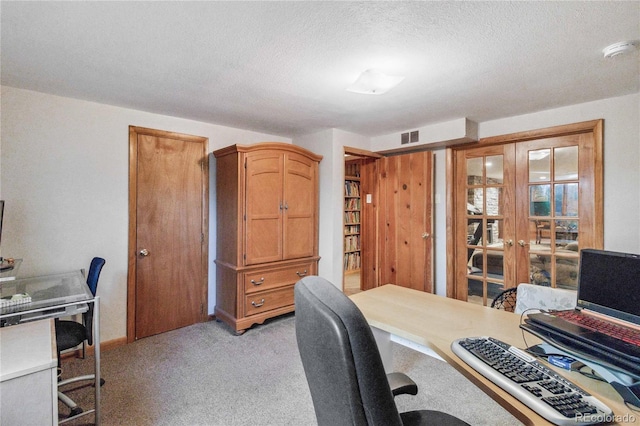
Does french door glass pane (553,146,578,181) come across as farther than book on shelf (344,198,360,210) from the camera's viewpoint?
No

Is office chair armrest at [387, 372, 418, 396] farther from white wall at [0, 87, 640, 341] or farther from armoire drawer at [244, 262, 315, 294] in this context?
white wall at [0, 87, 640, 341]

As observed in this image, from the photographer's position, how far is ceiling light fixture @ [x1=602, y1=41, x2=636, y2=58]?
1695 millimetres

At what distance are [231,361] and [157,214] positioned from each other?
5.48 ft

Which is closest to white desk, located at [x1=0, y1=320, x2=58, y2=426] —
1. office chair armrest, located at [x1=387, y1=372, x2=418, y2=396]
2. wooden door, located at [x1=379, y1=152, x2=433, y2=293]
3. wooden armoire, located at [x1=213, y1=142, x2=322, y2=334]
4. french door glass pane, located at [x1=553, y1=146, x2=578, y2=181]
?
office chair armrest, located at [x1=387, y1=372, x2=418, y2=396]

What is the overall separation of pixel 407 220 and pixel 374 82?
86.5 inches

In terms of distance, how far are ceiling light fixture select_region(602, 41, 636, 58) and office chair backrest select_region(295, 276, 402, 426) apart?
2.28 metres

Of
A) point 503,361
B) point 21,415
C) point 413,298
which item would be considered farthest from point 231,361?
point 503,361

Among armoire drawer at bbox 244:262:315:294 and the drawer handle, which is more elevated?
armoire drawer at bbox 244:262:315:294

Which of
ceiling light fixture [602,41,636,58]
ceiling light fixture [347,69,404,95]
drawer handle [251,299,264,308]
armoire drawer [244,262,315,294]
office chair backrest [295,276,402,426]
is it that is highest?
ceiling light fixture [602,41,636,58]

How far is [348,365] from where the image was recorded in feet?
1.88

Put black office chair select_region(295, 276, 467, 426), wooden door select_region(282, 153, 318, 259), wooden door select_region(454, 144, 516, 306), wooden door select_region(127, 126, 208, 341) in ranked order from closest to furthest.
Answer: black office chair select_region(295, 276, 467, 426)
wooden door select_region(127, 126, 208, 341)
wooden door select_region(454, 144, 516, 306)
wooden door select_region(282, 153, 318, 259)

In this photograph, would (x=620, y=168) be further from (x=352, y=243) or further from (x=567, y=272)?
(x=352, y=243)

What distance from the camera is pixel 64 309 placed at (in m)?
1.78

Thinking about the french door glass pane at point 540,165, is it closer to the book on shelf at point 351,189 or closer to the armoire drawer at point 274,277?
the armoire drawer at point 274,277
